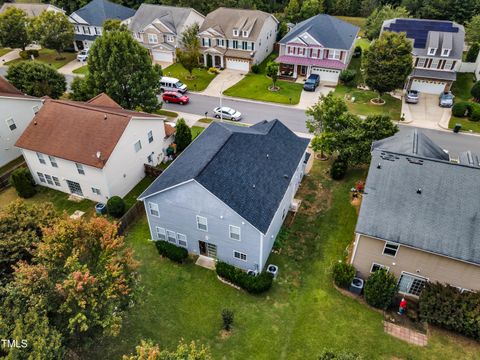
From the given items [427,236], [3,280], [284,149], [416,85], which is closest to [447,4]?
[416,85]

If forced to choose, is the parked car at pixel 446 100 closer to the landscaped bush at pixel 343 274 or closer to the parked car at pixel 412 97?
the parked car at pixel 412 97

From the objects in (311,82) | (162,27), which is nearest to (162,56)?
(162,27)

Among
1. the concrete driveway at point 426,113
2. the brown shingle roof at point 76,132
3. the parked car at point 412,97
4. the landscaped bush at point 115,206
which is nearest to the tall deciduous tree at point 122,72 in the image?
the brown shingle roof at point 76,132

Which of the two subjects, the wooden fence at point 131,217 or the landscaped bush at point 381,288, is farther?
the wooden fence at point 131,217

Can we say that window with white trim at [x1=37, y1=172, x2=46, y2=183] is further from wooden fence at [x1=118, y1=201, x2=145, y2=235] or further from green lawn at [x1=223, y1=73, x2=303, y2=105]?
green lawn at [x1=223, y1=73, x2=303, y2=105]

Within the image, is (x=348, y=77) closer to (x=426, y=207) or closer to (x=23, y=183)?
(x=426, y=207)

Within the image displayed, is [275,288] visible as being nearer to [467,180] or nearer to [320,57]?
[467,180]

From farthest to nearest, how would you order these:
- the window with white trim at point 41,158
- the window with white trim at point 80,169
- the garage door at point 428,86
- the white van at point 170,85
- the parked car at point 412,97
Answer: the white van at point 170,85
the garage door at point 428,86
the parked car at point 412,97
the window with white trim at point 41,158
the window with white trim at point 80,169

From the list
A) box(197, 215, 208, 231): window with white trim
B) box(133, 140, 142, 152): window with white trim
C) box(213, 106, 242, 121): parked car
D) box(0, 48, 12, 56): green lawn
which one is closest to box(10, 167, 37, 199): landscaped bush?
box(133, 140, 142, 152): window with white trim
